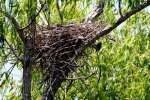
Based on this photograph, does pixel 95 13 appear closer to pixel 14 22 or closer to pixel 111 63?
pixel 111 63

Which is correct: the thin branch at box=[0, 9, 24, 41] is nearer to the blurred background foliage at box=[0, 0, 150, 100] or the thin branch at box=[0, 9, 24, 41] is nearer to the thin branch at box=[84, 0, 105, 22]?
the blurred background foliage at box=[0, 0, 150, 100]

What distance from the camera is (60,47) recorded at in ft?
18.4

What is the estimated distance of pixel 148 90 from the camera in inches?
218

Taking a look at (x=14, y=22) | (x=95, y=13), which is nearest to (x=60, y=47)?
(x=95, y=13)

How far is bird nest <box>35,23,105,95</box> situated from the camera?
17.4 ft

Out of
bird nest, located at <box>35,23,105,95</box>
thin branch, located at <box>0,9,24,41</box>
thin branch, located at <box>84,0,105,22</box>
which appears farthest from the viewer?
thin branch, located at <box>84,0,105,22</box>

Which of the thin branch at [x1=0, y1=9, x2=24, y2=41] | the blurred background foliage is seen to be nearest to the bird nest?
the blurred background foliage

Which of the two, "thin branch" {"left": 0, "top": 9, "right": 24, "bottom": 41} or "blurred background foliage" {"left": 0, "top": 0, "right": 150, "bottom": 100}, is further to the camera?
"blurred background foliage" {"left": 0, "top": 0, "right": 150, "bottom": 100}

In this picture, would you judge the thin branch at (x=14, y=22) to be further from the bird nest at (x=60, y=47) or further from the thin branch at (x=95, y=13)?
the thin branch at (x=95, y=13)

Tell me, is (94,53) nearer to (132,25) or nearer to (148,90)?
(132,25)

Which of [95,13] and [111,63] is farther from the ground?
[95,13]

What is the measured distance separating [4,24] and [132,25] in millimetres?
2759

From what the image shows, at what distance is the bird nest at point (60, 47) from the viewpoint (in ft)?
17.4

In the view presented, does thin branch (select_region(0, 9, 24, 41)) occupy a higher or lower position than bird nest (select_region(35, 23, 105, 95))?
higher
